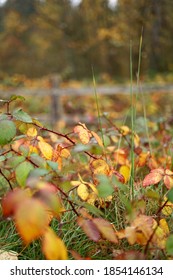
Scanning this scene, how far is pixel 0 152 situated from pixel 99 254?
1.94 feet

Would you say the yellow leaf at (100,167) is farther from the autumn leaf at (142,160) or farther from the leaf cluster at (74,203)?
the autumn leaf at (142,160)

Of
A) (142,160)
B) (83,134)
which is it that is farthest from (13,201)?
(142,160)

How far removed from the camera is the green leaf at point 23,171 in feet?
4.64

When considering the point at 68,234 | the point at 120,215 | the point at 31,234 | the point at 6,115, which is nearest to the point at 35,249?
the point at 68,234

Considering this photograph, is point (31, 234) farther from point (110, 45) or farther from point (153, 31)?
point (110, 45)

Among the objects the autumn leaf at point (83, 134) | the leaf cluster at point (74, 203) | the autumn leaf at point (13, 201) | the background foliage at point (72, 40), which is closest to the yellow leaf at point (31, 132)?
the leaf cluster at point (74, 203)

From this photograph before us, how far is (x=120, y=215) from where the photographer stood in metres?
1.88

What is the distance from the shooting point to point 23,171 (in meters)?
1.44

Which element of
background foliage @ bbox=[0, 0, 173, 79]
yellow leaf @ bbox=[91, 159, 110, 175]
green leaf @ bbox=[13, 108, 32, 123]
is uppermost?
background foliage @ bbox=[0, 0, 173, 79]

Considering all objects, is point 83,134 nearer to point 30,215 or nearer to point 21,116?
point 21,116

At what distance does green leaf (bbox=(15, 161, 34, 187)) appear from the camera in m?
1.41

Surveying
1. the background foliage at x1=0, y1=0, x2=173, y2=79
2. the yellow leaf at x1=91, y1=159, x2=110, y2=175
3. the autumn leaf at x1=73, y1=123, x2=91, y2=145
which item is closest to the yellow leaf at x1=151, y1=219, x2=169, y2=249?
the yellow leaf at x1=91, y1=159, x2=110, y2=175

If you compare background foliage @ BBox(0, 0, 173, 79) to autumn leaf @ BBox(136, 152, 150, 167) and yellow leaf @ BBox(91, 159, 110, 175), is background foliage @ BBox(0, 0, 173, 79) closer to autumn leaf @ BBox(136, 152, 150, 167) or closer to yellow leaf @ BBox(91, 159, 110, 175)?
autumn leaf @ BBox(136, 152, 150, 167)
